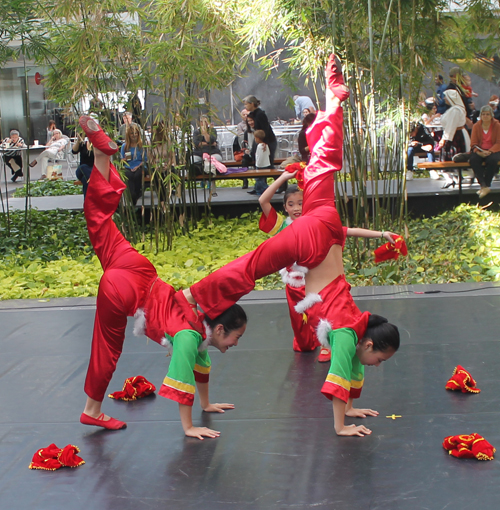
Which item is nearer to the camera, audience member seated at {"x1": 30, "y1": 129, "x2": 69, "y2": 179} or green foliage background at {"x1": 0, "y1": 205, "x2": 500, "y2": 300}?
green foliage background at {"x1": 0, "y1": 205, "x2": 500, "y2": 300}

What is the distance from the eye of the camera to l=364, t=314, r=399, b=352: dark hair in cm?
234

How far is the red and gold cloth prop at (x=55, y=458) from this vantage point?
7.29 feet

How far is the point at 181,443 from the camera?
7.85ft

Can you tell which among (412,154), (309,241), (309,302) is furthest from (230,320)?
(412,154)

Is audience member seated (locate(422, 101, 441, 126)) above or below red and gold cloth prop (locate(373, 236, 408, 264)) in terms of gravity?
above

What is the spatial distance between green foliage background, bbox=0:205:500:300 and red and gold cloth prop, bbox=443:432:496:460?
2.47m

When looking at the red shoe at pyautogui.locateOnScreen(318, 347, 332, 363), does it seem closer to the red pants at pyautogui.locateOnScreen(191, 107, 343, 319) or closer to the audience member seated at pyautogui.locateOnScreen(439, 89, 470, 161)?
the red pants at pyautogui.locateOnScreen(191, 107, 343, 319)

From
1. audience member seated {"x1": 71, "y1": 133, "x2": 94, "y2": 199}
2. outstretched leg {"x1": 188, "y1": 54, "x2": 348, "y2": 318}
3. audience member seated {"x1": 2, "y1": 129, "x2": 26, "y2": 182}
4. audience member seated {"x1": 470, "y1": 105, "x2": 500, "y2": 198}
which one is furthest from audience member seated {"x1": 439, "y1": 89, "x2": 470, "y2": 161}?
audience member seated {"x1": 2, "y1": 129, "x2": 26, "y2": 182}

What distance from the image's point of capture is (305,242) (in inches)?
98.3

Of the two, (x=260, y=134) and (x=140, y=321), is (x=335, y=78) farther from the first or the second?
(x=260, y=134)

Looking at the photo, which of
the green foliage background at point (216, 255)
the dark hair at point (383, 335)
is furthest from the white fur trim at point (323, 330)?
the green foliage background at point (216, 255)

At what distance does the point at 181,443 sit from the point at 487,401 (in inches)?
47.9

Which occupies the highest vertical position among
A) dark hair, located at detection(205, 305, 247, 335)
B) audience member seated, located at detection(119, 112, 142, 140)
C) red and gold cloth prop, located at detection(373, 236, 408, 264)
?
audience member seated, located at detection(119, 112, 142, 140)

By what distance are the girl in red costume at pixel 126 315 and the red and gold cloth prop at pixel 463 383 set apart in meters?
0.94
